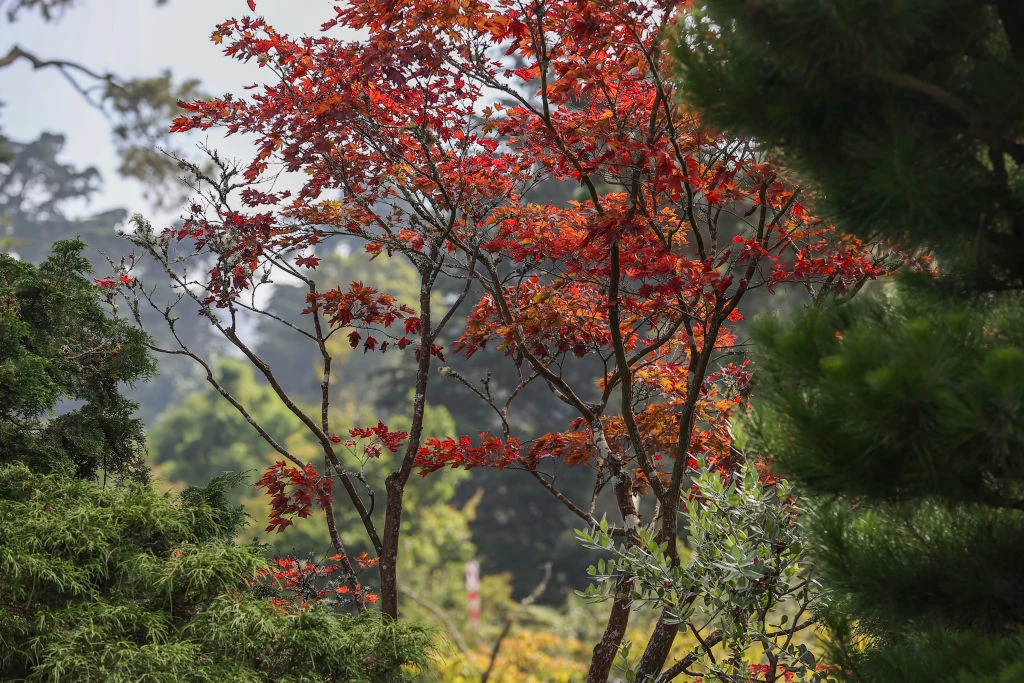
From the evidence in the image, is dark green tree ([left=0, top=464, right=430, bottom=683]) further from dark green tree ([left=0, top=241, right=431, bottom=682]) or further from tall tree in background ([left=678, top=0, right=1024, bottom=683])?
tall tree in background ([left=678, top=0, right=1024, bottom=683])

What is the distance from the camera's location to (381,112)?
393cm

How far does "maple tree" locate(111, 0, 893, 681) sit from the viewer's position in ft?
11.3

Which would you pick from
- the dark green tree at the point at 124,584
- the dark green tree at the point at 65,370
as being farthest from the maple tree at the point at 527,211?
the dark green tree at the point at 124,584

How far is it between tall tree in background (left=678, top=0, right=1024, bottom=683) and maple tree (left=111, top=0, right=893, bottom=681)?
967 mm

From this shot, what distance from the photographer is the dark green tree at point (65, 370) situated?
399cm

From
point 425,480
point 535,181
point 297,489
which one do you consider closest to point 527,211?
point 535,181

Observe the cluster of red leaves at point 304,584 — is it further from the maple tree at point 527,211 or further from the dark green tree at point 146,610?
the dark green tree at point 146,610

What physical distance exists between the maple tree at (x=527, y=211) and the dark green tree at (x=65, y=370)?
27 centimetres

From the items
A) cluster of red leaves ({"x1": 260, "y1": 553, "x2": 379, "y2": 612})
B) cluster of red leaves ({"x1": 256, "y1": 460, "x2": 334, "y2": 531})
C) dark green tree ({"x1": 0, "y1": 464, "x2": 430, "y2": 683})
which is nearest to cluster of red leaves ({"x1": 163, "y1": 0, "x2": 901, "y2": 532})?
cluster of red leaves ({"x1": 256, "y1": 460, "x2": 334, "y2": 531})

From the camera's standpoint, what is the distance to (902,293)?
2.22 m

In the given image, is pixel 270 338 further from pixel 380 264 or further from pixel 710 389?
pixel 710 389

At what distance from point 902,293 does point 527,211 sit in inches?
77.4

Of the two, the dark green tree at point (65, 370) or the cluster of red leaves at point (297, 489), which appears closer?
the dark green tree at point (65, 370)

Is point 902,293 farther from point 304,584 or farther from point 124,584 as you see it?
point 304,584
